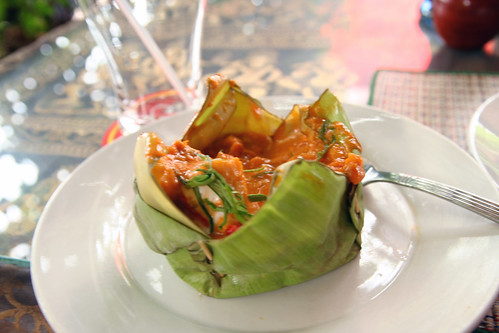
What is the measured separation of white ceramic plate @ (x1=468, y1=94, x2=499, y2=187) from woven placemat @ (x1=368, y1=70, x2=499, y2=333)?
159 mm

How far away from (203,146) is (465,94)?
0.63m

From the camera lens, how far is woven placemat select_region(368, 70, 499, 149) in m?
0.89

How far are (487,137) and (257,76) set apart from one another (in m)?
0.61

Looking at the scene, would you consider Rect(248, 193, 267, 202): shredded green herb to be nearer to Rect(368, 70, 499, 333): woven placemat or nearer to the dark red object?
Rect(368, 70, 499, 333): woven placemat

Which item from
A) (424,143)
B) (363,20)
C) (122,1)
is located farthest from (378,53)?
(122,1)

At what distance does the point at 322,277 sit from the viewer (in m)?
0.52

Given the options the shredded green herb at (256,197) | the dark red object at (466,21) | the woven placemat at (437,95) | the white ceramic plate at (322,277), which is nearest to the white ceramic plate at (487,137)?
the white ceramic plate at (322,277)

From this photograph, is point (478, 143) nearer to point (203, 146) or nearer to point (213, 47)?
point (203, 146)

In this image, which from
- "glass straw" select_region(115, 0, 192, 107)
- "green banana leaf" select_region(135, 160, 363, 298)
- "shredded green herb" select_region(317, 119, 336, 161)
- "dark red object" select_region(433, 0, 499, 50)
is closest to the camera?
"green banana leaf" select_region(135, 160, 363, 298)

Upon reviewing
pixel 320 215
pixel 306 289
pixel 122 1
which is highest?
pixel 122 1

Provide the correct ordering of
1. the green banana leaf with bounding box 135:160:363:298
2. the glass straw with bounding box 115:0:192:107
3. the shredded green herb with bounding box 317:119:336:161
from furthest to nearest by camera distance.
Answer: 1. the glass straw with bounding box 115:0:192:107
2. the shredded green herb with bounding box 317:119:336:161
3. the green banana leaf with bounding box 135:160:363:298

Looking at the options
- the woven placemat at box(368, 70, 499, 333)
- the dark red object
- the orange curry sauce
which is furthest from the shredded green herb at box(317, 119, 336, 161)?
the dark red object

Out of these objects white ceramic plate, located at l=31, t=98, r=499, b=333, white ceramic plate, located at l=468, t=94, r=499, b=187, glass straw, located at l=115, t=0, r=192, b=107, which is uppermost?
glass straw, located at l=115, t=0, r=192, b=107

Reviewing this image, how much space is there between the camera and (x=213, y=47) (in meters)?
1.27
